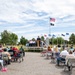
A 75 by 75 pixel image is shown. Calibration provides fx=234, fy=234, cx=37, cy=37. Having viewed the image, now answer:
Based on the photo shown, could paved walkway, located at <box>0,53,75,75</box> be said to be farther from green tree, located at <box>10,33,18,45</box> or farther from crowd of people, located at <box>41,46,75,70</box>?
green tree, located at <box>10,33,18,45</box>

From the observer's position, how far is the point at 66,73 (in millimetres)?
13828

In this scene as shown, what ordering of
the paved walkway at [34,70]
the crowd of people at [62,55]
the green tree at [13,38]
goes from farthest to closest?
the green tree at [13,38] → the crowd of people at [62,55] → the paved walkway at [34,70]

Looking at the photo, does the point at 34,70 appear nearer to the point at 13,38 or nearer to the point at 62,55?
the point at 62,55

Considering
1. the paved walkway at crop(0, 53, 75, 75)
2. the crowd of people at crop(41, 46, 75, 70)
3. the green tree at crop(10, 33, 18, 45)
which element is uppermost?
the green tree at crop(10, 33, 18, 45)

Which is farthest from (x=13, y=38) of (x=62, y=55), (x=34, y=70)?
(x=34, y=70)

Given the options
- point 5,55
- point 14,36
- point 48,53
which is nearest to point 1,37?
point 14,36

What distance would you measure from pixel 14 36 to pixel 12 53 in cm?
10168

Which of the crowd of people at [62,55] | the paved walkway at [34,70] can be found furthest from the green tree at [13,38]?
the paved walkway at [34,70]

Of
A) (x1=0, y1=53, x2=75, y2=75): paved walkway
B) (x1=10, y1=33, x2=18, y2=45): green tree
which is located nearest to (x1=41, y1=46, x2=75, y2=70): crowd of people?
(x1=0, y1=53, x2=75, y2=75): paved walkway

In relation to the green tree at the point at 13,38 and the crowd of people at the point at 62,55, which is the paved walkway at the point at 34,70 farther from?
the green tree at the point at 13,38

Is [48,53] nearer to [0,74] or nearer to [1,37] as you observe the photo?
[0,74]

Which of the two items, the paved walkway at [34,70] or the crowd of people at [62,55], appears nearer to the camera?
the paved walkway at [34,70]

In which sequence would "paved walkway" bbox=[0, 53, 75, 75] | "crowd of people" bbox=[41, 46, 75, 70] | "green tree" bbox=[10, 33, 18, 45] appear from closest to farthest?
1. "paved walkway" bbox=[0, 53, 75, 75]
2. "crowd of people" bbox=[41, 46, 75, 70]
3. "green tree" bbox=[10, 33, 18, 45]

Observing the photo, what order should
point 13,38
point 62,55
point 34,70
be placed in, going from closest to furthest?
1. point 34,70
2. point 62,55
3. point 13,38
